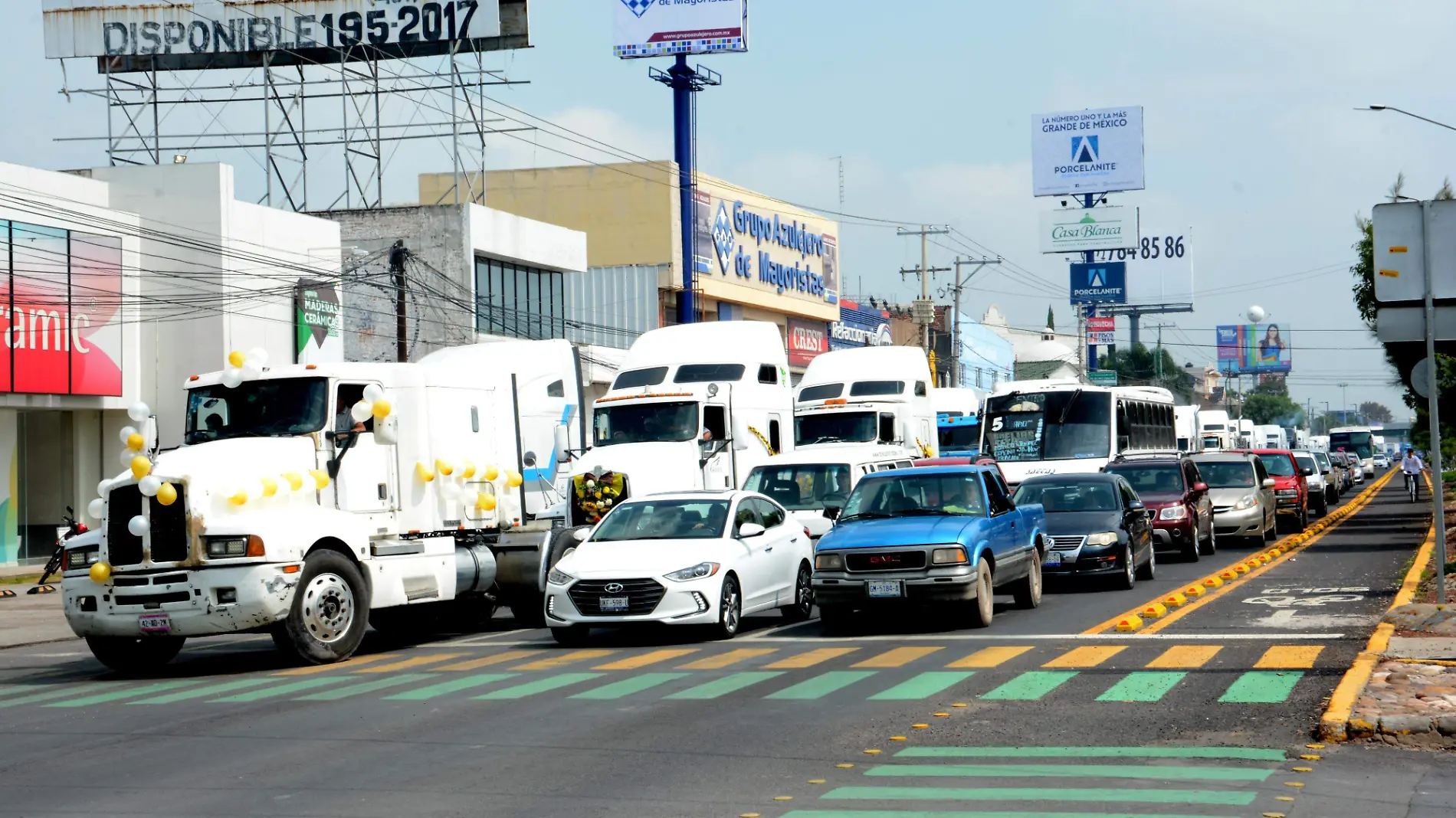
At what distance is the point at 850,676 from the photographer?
13.1m

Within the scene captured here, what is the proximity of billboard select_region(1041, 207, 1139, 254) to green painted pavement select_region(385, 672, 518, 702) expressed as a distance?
88.4 metres

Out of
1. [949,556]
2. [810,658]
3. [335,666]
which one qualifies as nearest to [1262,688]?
[810,658]

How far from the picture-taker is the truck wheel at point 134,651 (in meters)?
15.3

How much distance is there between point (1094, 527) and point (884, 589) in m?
6.05

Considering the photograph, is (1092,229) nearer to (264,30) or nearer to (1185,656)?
(264,30)

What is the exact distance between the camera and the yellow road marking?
14.8m

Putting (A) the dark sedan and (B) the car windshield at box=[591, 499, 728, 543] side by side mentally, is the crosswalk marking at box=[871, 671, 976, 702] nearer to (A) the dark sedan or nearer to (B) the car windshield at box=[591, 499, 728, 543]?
(B) the car windshield at box=[591, 499, 728, 543]

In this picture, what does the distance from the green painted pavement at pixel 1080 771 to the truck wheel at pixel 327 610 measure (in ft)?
25.1

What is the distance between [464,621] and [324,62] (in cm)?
3054

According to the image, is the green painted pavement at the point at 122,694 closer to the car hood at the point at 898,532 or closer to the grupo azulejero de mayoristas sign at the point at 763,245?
the car hood at the point at 898,532

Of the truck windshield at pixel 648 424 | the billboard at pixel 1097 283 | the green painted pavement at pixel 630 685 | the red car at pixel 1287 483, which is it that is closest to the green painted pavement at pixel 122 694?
the green painted pavement at pixel 630 685

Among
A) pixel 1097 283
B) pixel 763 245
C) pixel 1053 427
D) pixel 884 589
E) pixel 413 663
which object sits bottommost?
pixel 413 663

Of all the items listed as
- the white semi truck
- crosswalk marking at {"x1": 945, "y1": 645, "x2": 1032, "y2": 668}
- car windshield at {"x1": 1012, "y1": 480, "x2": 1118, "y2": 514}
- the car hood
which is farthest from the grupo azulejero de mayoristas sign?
crosswalk marking at {"x1": 945, "y1": 645, "x2": 1032, "y2": 668}

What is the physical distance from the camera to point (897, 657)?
14.3 m
